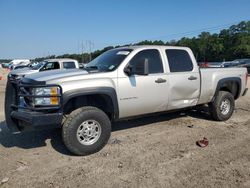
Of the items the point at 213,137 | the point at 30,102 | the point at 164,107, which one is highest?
the point at 30,102

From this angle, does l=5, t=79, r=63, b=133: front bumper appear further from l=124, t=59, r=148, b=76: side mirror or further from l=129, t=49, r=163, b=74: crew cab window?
l=129, t=49, r=163, b=74: crew cab window

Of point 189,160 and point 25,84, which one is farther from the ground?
point 25,84

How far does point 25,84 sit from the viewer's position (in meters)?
4.67

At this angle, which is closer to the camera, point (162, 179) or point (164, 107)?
point (162, 179)

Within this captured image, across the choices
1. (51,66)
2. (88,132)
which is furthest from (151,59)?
(51,66)

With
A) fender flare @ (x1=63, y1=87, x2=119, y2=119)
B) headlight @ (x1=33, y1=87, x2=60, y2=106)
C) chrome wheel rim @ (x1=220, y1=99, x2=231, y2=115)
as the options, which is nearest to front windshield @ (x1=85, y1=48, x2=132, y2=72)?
fender flare @ (x1=63, y1=87, x2=119, y2=119)

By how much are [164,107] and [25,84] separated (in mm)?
2835

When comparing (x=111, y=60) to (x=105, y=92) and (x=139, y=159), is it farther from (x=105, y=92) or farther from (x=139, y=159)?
(x=139, y=159)

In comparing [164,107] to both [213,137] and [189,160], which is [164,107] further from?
[189,160]

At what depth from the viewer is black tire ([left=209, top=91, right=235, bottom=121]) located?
6.95 m

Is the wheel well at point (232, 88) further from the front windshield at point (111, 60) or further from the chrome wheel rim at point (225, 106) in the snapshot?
the front windshield at point (111, 60)

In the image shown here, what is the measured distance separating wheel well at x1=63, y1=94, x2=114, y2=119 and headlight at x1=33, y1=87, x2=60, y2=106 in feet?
1.38

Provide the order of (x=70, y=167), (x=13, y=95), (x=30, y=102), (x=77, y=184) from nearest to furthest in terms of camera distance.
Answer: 1. (x=77, y=184)
2. (x=70, y=167)
3. (x=30, y=102)
4. (x=13, y=95)

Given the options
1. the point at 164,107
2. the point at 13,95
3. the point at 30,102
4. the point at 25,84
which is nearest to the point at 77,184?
the point at 30,102
